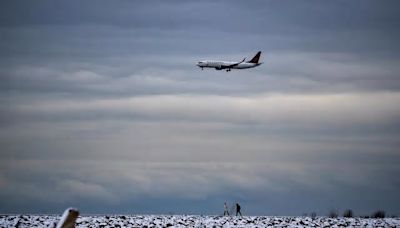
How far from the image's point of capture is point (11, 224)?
3028 cm

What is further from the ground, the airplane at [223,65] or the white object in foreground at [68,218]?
the airplane at [223,65]

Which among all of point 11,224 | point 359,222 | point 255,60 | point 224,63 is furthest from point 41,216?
point 255,60

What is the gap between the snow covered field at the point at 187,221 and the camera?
31.1 metres

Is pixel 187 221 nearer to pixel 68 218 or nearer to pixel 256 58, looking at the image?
pixel 68 218

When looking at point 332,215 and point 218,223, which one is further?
point 332,215

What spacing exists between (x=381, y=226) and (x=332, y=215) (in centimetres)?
600

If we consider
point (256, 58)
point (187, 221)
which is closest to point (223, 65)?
point (256, 58)

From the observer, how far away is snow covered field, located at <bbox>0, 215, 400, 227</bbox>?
31094 millimetres

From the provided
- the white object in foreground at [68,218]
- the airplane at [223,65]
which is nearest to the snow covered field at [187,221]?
the white object in foreground at [68,218]

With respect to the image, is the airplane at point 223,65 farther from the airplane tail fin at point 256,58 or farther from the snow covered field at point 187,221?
the snow covered field at point 187,221

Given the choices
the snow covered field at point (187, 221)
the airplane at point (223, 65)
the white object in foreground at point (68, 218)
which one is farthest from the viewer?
the airplane at point (223, 65)

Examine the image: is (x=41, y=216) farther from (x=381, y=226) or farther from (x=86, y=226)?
(x=381, y=226)

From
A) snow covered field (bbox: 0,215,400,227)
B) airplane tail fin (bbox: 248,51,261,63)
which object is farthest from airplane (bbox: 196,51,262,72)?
snow covered field (bbox: 0,215,400,227)

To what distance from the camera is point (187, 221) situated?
107ft
